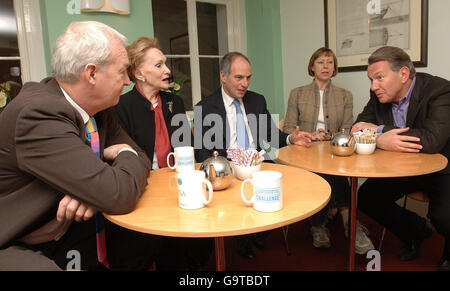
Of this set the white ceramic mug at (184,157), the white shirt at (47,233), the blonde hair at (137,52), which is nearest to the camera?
the white shirt at (47,233)

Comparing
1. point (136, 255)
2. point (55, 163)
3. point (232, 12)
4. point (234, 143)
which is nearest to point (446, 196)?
point (234, 143)

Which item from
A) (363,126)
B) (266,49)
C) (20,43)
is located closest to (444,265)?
(363,126)

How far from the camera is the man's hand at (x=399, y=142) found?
5.92 feet

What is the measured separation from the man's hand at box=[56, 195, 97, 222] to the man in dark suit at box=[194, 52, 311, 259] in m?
1.18

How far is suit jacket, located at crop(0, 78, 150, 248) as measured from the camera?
1037 millimetres

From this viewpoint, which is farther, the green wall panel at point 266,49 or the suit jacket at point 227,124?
the green wall panel at point 266,49

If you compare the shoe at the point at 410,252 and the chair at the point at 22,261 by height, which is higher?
the chair at the point at 22,261

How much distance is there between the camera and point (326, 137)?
239 centimetres

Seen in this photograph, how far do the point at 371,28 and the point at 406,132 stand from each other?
5.15 feet

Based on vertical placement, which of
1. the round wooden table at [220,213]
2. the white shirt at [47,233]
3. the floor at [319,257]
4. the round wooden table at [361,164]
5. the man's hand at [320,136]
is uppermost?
the man's hand at [320,136]

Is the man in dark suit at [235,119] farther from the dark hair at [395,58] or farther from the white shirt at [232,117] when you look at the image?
the dark hair at [395,58]

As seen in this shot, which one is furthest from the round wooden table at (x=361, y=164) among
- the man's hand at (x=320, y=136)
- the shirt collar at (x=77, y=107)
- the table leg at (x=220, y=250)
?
the shirt collar at (x=77, y=107)

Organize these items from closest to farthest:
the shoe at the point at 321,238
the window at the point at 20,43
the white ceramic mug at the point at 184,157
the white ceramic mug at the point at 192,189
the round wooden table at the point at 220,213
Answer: the round wooden table at the point at 220,213 → the white ceramic mug at the point at 192,189 → the white ceramic mug at the point at 184,157 → the shoe at the point at 321,238 → the window at the point at 20,43

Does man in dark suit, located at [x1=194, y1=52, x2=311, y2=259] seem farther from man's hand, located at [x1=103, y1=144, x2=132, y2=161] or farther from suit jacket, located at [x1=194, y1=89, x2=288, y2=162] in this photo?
man's hand, located at [x1=103, y1=144, x2=132, y2=161]
